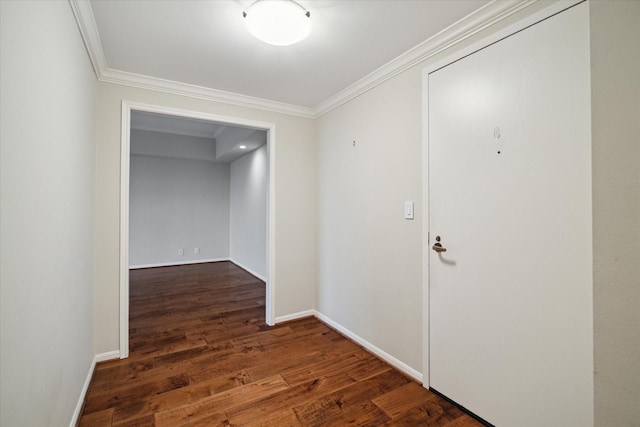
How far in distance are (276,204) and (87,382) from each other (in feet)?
6.98

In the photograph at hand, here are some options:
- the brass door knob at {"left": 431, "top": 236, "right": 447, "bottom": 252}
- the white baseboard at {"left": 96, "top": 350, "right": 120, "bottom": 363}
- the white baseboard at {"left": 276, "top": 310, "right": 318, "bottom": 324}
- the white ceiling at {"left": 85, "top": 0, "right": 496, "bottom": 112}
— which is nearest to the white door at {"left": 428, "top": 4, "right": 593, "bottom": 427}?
the brass door knob at {"left": 431, "top": 236, "right": 447, "bottom": 252}

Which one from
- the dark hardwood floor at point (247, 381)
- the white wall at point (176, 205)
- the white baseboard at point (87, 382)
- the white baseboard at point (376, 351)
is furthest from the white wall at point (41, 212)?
the white wall at point (176, 205)

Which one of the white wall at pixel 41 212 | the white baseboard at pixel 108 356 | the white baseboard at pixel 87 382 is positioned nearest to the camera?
the white wall at pixel 41 212

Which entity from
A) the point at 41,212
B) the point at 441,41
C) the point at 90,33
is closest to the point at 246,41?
the point at 90,33

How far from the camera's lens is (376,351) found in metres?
2.55

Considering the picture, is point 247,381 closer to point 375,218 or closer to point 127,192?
point 375,218

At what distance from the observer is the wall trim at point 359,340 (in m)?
2.23

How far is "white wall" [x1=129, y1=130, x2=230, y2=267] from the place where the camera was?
5.99 meters

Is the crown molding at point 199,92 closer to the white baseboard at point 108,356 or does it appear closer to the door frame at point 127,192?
the door frame at point 127,192

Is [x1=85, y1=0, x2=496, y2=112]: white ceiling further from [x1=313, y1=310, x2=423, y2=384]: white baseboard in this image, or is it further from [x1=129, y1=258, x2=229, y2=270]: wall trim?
[x1=129, y1=258, x2=229, y2=270]: wall trim

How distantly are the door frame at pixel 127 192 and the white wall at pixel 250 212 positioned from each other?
67.4 inches

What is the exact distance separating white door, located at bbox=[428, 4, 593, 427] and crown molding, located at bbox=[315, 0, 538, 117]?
14 cm

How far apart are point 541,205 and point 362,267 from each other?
5.12 feet

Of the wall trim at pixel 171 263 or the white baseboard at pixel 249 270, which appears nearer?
the white baseboard at pixel 249 270
